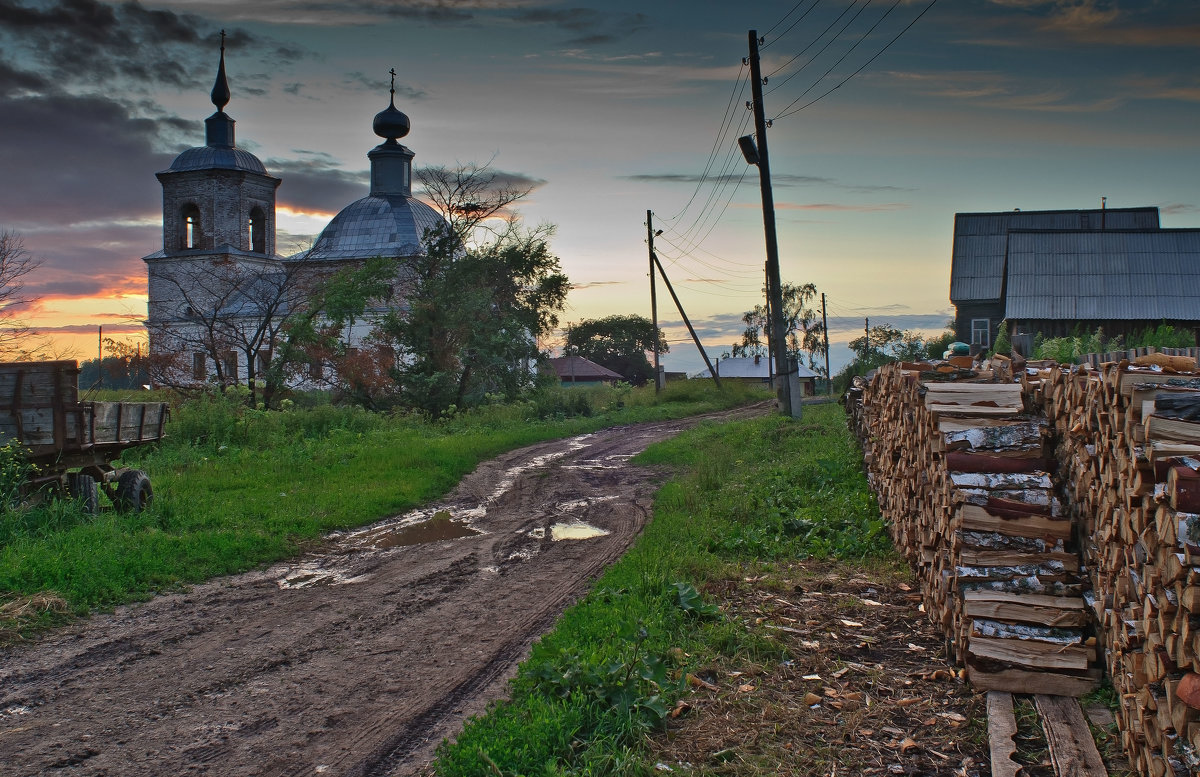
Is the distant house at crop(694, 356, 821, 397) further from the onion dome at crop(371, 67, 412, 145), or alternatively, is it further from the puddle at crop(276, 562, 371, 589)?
the puddle at crop(276, 562, 371, 589)

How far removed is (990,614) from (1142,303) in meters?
31.7

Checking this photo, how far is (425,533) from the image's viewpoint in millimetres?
10133

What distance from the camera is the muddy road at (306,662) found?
14.6 ft

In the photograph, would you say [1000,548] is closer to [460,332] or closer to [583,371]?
[460,332]

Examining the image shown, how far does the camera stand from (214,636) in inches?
248

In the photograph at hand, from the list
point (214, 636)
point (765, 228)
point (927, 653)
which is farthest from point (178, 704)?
point (765, 228)

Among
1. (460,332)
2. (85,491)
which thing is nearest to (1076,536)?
(85,491)

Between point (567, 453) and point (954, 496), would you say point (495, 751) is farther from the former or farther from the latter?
point (567, 453)

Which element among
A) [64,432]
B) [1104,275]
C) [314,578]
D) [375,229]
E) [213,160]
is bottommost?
[314,578]

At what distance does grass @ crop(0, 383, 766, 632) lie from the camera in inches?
295

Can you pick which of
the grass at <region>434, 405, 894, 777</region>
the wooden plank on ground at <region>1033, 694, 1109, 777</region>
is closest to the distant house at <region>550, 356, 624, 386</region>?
the grass at <region>434, 405, 894, 777</region>

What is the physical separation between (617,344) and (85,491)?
77.4 m

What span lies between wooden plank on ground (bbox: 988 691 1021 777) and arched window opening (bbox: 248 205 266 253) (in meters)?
49.7

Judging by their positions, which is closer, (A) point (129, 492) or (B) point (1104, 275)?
(A) point (129, 492)
